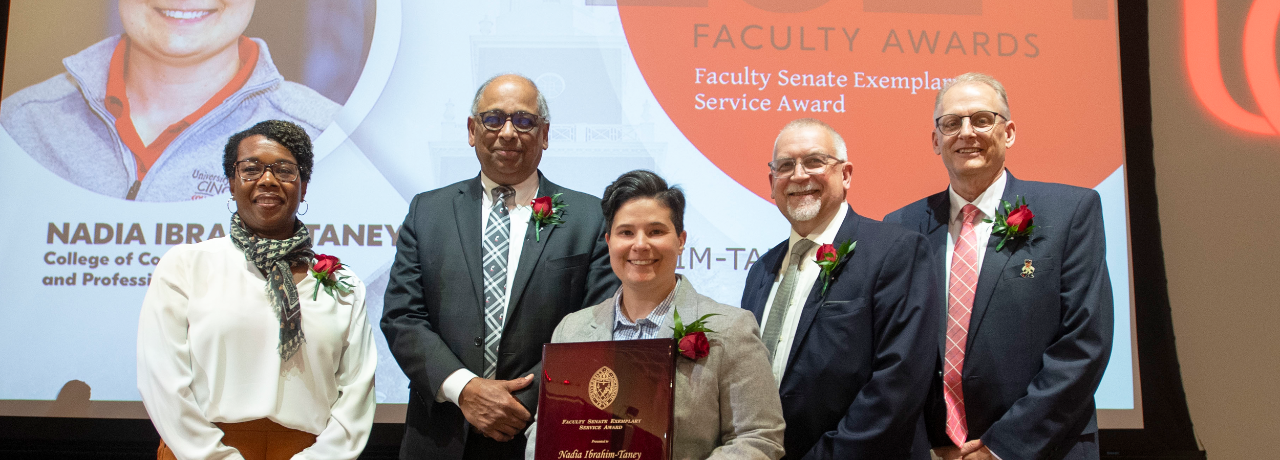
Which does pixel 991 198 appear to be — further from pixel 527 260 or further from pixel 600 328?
pixel 527 260

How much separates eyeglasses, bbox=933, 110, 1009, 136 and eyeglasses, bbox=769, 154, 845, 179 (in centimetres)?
49

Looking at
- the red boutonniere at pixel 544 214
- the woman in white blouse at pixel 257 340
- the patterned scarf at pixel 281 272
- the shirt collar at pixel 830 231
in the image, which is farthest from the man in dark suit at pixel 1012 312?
the patterned scarf at pixel 281 272

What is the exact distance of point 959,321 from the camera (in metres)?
2.62

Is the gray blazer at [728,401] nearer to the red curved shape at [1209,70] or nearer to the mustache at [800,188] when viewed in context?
the mustache at [800,188]

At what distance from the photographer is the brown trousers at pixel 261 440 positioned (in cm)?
230

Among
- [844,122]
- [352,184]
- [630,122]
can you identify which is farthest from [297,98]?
[844,122]

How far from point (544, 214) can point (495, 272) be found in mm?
252

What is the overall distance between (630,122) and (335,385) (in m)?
2.08

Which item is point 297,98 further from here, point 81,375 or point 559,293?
point 559,293

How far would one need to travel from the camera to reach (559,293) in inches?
107

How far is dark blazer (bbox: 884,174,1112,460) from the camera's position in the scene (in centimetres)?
242

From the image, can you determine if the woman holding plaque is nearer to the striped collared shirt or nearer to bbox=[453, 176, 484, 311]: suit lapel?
the striped collared shirt

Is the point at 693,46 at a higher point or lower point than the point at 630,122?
higher

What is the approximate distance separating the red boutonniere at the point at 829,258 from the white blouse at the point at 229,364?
1.39 m
